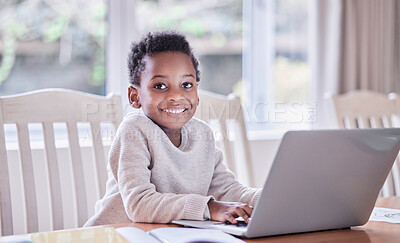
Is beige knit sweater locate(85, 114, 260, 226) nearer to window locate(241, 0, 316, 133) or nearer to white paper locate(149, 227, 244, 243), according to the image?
white paper locate(149, 227, 244, 243)

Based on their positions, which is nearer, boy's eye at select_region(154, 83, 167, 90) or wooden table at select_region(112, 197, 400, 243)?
wooden table at select_region(112, 197, 400, 243)

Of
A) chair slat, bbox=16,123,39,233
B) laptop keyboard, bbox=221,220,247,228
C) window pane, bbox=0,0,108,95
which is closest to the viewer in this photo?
laptop keyboard, bbox=221,220,247,228

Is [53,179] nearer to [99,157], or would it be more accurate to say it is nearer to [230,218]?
[99,157]

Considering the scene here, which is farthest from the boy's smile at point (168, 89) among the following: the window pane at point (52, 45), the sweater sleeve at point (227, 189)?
the window pane at point (52, 45)

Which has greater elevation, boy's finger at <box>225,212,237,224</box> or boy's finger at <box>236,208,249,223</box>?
boy's finger at <box>236,208,249,223</box>

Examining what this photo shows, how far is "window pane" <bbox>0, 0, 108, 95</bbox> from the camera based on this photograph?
2.15m

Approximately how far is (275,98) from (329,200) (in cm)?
186

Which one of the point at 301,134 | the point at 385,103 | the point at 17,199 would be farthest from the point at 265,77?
the point at 301,134

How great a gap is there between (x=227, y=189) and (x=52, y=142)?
0.49m

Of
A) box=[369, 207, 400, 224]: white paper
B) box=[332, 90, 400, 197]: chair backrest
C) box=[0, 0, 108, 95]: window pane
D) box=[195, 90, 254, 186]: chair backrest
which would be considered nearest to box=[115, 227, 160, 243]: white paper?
box=[369, 207, 400, 224]: white paper

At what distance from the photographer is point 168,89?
1.25 metres

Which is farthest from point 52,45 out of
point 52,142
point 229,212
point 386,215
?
point 386,215

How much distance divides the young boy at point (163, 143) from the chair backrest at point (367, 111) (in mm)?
832

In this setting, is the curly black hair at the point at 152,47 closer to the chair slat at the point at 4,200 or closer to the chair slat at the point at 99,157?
the chair slat at the point at 99,157
